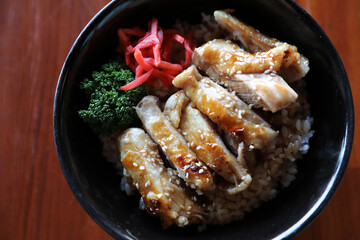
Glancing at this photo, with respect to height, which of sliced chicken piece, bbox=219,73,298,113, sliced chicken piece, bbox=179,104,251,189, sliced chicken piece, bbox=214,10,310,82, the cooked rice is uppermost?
sliced chicken piece, bbox=214,10,310,82

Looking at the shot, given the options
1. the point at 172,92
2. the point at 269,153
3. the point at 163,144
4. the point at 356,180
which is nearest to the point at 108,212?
the point at 163,144

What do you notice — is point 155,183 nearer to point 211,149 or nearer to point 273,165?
point 211,149

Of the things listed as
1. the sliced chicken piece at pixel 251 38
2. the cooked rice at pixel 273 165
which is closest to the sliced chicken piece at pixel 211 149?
the cooked rice at pixel 273 165

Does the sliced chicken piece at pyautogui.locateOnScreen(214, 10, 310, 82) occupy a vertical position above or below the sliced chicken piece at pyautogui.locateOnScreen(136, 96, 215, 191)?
above

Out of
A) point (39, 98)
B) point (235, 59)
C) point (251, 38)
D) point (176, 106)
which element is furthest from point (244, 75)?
point (39, 98)

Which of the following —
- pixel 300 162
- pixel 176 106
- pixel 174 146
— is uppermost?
pixel 176 106

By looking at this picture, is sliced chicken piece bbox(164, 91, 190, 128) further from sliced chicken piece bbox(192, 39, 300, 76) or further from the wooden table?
the wooden table

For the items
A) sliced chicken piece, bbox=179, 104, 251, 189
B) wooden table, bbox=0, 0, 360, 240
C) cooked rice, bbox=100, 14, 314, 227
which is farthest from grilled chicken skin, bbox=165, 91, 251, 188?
wooden table, bbox=0, 0, 360, 240
